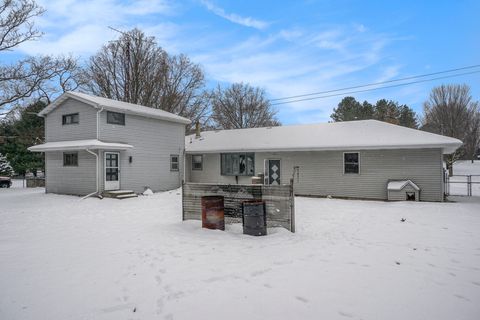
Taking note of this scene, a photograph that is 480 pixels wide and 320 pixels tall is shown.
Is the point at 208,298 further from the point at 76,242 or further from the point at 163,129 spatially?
the point at 163,129

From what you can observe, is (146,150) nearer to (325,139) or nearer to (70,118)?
(70,118)

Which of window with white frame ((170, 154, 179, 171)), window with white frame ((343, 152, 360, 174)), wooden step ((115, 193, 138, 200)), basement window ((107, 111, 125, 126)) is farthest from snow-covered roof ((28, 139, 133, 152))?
window with white frame ((343, 152, 360, 174))

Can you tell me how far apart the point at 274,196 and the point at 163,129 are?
13.0 m

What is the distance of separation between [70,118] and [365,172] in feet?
51.7

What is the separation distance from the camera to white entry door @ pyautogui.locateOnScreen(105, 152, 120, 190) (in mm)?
15344

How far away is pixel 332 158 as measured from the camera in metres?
15.8

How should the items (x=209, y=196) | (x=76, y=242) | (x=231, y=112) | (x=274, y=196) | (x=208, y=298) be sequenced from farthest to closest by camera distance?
(x=231, y=112)
(x=209, y=196)
(x=274, y=196)
(x=76, y=242)
(x=208, y=298)

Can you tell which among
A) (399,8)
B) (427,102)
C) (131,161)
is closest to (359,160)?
(399,8)

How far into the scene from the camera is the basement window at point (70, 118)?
1620 centimetres

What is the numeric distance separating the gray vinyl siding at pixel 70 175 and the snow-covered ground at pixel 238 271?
268 inches

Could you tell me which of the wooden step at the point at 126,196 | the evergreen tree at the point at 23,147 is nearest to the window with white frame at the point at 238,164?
the wooden step at the point at 126,196

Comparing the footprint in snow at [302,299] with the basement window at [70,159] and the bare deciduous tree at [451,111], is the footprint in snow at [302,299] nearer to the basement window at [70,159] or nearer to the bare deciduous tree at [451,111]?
the basement window at [70,159]

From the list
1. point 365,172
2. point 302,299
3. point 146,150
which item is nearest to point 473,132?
point 365,172

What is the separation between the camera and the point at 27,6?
2095 centimetres
